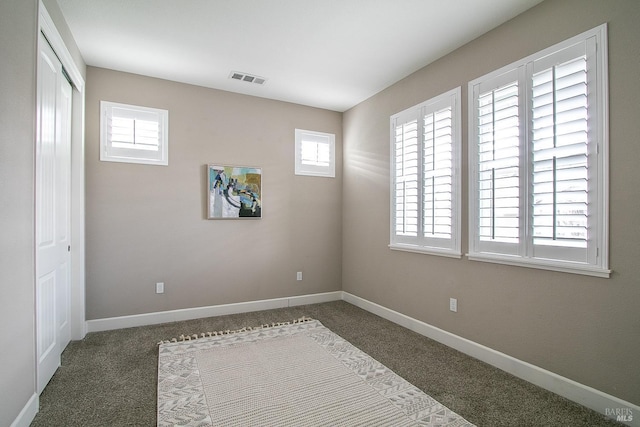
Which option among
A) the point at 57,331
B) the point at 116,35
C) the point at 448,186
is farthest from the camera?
the point at 448,186

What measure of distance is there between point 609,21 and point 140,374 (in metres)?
4.11

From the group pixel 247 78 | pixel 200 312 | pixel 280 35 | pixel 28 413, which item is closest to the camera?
pixel 28 413

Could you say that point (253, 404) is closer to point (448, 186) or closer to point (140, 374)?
point (140, 374)

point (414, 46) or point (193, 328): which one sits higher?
point (414, 46)

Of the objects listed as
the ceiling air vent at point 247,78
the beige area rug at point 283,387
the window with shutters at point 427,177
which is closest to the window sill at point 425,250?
the window with shutters at point 427,177

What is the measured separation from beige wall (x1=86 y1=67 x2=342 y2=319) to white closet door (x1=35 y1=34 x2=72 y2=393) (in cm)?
44

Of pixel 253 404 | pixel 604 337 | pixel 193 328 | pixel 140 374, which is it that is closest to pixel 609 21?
pixel 604 337

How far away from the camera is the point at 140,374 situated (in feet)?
8.44

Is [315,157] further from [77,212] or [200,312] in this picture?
[77,212]

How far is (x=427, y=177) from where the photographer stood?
342cm

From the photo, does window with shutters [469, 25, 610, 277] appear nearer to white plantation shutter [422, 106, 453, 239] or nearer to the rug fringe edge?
white plantation shutter [422, 106, 453, 239]

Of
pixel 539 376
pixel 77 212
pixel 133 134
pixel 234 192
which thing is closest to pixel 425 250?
pixel 539 376

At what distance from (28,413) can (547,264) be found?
137 inches

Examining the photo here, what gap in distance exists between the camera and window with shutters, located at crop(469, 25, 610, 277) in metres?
2.13
